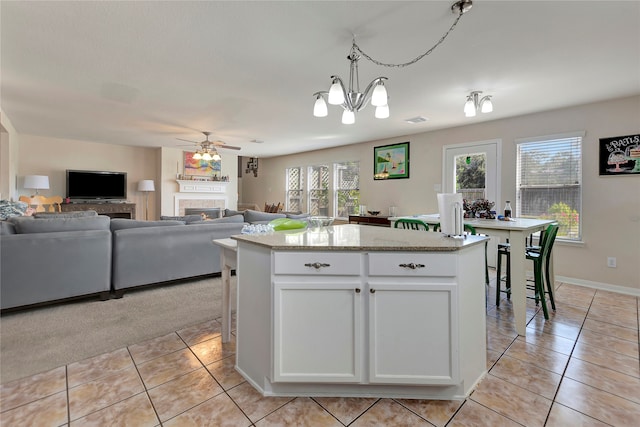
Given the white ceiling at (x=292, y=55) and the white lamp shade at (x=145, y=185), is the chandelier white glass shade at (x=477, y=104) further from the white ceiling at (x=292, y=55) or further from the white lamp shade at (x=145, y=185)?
the white lamp shade at (x=145, y=185)

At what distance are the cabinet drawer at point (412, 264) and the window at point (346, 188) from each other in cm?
526

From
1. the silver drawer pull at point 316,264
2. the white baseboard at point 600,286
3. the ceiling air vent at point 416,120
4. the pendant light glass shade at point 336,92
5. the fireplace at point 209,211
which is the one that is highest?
the ceiling air vent at point 416,120

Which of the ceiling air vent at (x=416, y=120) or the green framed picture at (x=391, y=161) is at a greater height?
the ceiling air vent at (x=416, y=120)

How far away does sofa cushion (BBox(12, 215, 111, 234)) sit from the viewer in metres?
2.83

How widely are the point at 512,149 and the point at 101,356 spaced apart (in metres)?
5.31

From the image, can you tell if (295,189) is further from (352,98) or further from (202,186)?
(352,98)

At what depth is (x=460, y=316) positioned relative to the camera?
1566 mm

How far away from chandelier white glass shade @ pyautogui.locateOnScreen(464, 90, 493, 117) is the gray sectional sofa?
3.26 metres

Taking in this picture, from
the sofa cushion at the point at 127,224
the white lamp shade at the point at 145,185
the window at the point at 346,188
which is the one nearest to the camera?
the sofa cushion at the point at 127,224

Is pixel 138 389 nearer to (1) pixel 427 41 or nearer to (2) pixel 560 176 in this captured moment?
(1) pixel 427 41

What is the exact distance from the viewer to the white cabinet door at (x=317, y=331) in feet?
5.15

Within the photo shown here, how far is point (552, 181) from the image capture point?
4086mm

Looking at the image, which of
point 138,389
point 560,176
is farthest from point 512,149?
point 138,389

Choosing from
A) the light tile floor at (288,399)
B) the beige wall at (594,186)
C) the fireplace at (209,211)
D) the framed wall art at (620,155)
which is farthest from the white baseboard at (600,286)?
the fireplace at (209,211)
